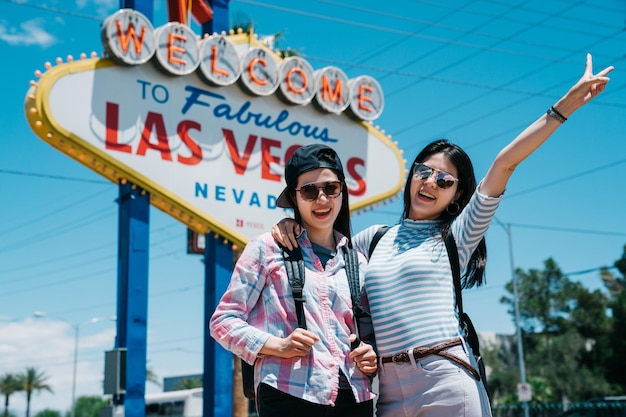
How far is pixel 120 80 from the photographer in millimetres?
9938

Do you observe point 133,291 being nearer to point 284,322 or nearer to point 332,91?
point 332,91

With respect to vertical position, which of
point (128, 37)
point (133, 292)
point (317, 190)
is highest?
point (128, 37)

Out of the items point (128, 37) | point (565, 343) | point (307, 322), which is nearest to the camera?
point (307, 322)

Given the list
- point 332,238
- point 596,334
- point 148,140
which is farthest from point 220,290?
point 596,334

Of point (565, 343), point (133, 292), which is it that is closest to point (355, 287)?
point (133, 292)

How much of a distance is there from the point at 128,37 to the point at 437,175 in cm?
774

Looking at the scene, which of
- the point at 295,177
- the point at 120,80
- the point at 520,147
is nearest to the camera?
the point at 520,147

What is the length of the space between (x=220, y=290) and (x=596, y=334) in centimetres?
3786

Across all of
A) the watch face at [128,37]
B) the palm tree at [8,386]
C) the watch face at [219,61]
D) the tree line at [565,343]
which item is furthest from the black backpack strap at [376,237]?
the palm tree at [8,386]

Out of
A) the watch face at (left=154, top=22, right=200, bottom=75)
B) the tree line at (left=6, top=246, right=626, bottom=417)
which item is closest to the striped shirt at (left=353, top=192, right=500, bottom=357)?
the watch face at (left=154, top=22, right=200, bottom=75)

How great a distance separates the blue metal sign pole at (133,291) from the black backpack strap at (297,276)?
6.99 metres

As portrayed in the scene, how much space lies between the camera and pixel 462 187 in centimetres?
316

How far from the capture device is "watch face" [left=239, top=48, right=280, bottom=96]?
11.1m

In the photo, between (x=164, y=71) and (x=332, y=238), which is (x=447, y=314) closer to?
(x=332, y=238)
